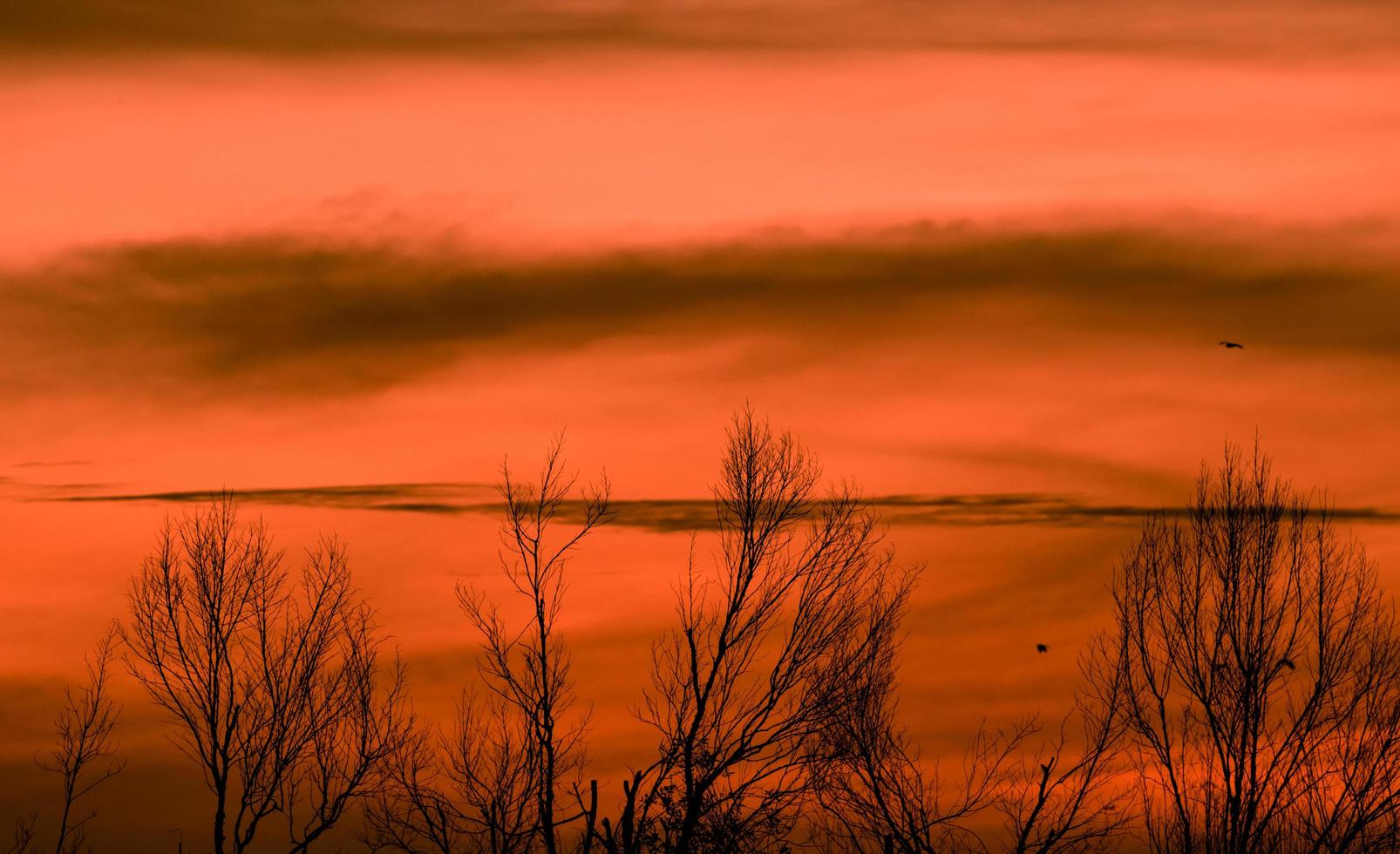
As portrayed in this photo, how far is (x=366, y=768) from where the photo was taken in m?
28.6

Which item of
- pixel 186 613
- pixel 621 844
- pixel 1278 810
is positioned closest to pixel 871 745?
pixel 621 844

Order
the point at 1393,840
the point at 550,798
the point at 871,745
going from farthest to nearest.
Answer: the point at 871,745
the point at 550,798
the point at 1393,840

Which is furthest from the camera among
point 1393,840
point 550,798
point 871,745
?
point 871,745

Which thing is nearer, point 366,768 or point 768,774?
point 768,774

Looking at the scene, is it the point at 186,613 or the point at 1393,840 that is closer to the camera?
the point at 1393,840

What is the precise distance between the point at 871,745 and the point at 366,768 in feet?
29.9

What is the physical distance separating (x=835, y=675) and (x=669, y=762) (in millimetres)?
2941

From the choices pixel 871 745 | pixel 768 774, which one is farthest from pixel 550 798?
pixel 871 745

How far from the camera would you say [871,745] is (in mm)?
27281

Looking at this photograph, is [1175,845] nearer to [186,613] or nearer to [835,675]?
[835,675]

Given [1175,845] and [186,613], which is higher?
[186,613]

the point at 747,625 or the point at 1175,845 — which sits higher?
the point at 747,625

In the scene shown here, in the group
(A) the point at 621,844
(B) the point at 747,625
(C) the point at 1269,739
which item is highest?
(B) the point at 747,625

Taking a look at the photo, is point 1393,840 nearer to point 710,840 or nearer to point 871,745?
point 871,745
